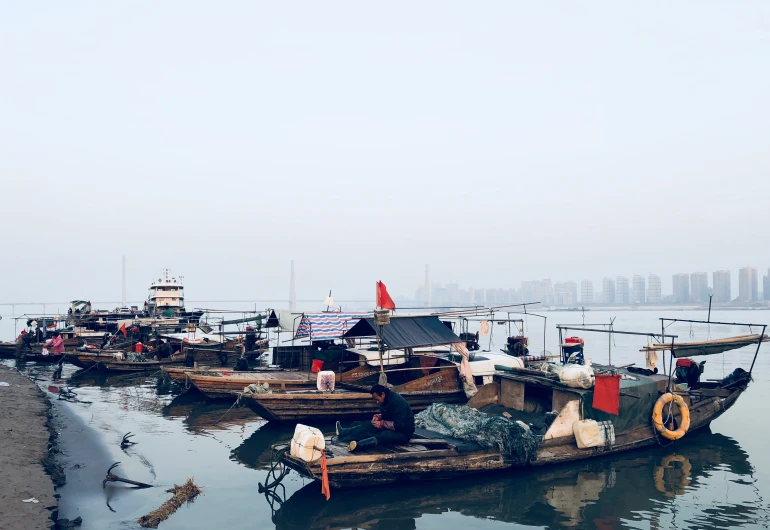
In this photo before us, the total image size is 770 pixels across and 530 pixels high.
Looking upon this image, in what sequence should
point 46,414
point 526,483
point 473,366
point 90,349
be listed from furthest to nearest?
1. point 90,349
2. point 473,366
3. point 46,414
4. point 526,483


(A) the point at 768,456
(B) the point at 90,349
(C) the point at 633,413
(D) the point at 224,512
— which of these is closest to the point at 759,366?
(A) the point at 768,456

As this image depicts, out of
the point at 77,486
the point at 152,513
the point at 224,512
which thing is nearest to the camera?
the point at 152,513

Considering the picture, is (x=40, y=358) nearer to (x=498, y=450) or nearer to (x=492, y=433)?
(x=492, y=433)

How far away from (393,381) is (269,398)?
17.4ft

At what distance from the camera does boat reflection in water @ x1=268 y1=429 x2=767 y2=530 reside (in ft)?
34.6

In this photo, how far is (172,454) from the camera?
1459cm

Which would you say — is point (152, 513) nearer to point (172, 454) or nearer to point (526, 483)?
point (172, 454)

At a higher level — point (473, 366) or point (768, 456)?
point (473, 366)

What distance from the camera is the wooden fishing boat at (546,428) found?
36.5 feet

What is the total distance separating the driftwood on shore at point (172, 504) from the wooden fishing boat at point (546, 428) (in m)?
1.89

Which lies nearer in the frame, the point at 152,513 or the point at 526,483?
the point at 152,513

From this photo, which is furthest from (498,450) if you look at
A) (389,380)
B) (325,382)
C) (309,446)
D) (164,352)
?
(164,352)

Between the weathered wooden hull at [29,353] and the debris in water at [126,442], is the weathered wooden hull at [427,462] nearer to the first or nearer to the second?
the debris in water at [126,442]

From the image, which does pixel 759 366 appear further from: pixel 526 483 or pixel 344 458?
pixel 344 458
